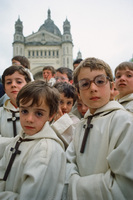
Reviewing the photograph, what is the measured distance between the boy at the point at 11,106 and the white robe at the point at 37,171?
463mm

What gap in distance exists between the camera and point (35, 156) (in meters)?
1.26

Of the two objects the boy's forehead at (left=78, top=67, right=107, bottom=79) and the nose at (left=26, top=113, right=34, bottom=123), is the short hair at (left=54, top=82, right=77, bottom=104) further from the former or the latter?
the nose at (left=26, top=113, right=34, bottom=123)

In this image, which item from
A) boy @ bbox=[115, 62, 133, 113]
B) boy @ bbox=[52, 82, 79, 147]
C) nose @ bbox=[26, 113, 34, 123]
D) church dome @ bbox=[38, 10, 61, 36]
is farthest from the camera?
church dome @ bbox=[38, 10, 61, 36]

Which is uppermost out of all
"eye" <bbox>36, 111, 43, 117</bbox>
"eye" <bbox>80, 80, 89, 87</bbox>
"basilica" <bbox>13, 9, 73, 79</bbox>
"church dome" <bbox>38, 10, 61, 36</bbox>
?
"church dome" <bbox>38, 10, 61, 36</bbox>

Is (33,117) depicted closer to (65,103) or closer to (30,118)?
(30,118)

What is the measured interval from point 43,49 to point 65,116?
112 ft

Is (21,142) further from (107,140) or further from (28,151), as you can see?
(107,140)

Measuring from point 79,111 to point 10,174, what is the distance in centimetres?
147

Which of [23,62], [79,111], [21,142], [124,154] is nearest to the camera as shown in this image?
[124,154]

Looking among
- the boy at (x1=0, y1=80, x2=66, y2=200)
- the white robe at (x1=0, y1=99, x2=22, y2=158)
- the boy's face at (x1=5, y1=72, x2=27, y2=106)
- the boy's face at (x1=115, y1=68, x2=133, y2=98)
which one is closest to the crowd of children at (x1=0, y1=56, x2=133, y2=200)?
the boy at (x1=0, y1=80, x2=66, y2=200)

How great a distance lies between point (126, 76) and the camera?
2.32m

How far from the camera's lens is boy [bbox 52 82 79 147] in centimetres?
184

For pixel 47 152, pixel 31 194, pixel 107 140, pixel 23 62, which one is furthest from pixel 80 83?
pixel 23 62

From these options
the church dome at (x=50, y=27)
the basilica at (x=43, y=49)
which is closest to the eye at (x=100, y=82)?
the basilica at (x=43, y=49)
